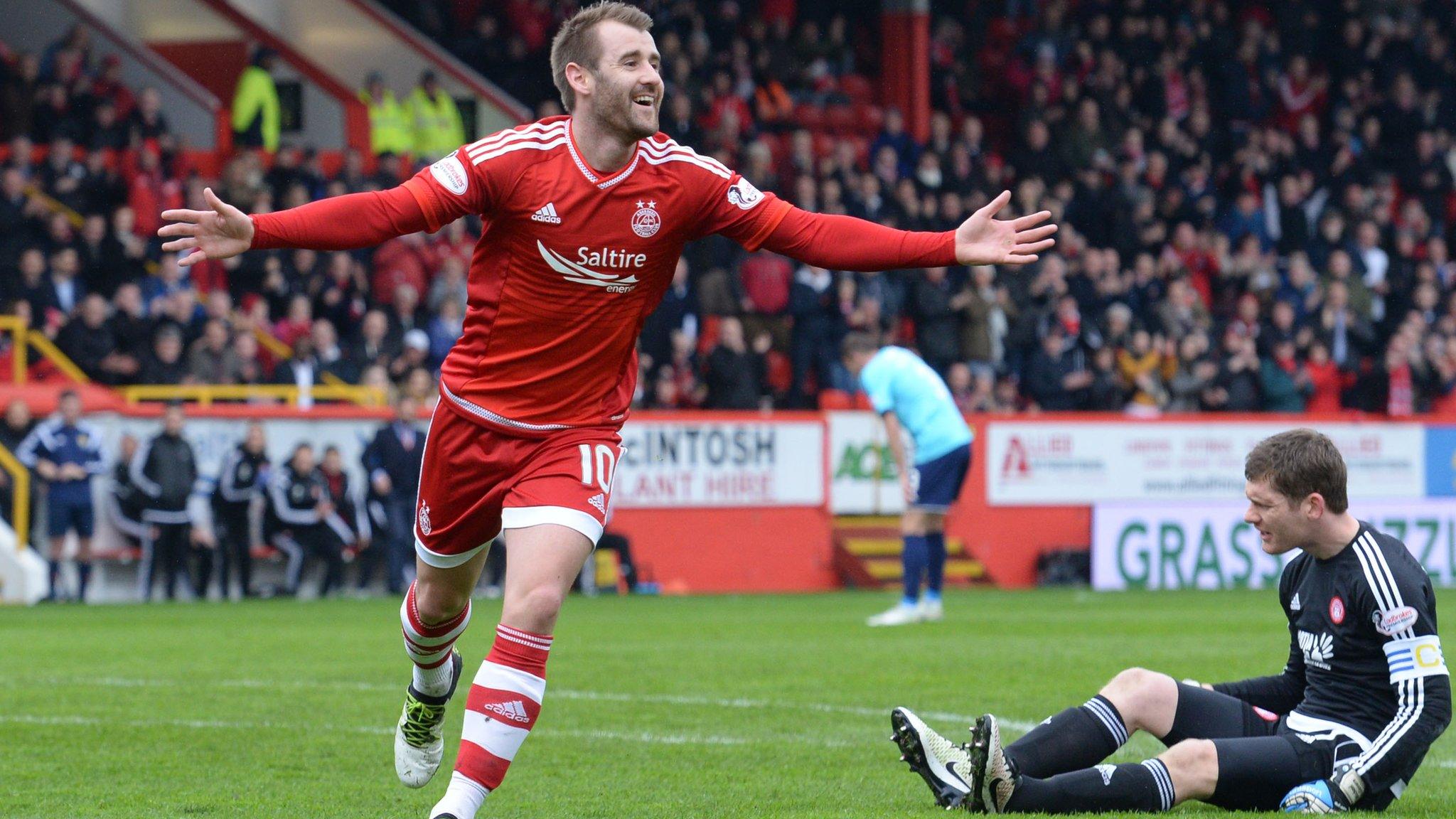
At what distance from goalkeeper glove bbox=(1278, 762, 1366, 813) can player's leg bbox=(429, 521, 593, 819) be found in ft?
7.06

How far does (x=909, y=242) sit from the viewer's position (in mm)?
5906

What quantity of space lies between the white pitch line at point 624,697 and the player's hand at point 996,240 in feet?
8.76

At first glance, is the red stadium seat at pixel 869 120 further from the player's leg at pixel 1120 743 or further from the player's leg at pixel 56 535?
the player's leg at pixel 1120 743

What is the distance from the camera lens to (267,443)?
60.6 feet

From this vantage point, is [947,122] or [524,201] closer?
[524,201]

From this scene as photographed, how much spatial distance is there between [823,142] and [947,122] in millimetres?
1810

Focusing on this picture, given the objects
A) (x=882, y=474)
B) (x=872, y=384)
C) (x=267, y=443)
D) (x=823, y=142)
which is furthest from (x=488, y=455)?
(x=823, y=142)

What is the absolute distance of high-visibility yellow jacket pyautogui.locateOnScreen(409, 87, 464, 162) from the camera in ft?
75.9

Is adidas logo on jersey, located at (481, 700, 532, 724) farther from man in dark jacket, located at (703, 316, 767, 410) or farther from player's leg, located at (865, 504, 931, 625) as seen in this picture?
man in dark jacket, located at (703, 316, 767, 410)

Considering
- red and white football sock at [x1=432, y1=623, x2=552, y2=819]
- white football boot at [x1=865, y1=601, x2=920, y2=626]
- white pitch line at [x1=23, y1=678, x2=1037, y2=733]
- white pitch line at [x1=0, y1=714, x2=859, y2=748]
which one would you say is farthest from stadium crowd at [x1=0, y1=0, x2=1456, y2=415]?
red and white football sock at [x1=432, y1=623, x2=552, y2=819]

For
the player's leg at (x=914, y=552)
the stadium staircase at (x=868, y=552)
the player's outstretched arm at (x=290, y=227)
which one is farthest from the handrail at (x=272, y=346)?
the player's outstretched arm at (x=290, y=227)

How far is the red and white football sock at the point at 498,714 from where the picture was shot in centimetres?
532

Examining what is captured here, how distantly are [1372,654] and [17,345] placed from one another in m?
14.8

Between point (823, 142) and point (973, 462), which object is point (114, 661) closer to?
point (973, 462)
